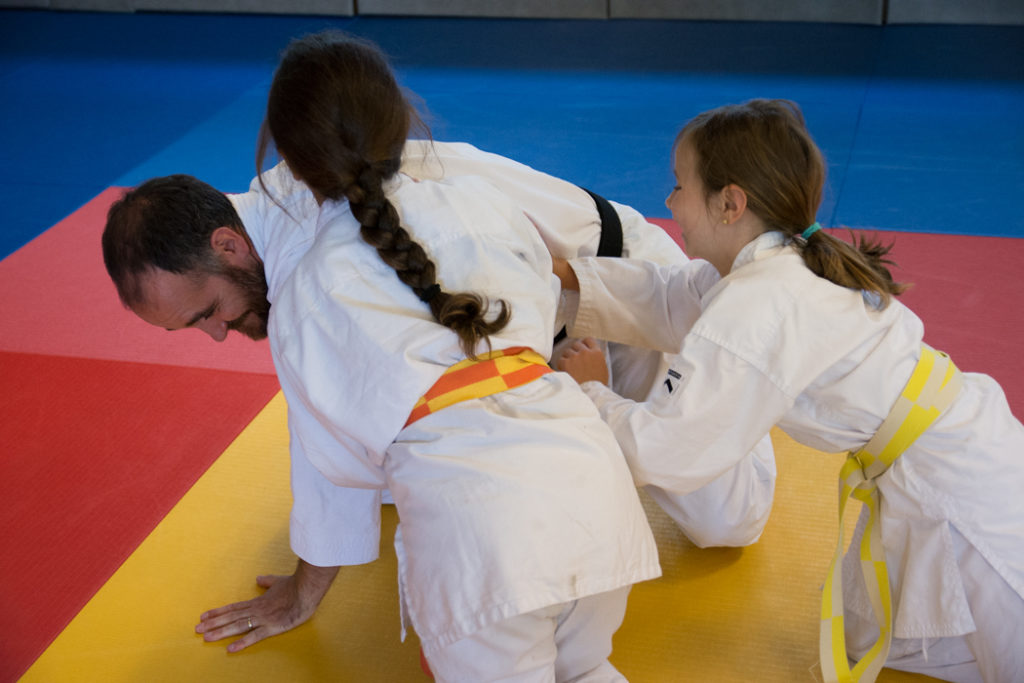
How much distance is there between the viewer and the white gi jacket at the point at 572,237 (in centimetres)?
193

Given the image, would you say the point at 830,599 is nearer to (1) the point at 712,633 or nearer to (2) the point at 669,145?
(1) the point at 712,633

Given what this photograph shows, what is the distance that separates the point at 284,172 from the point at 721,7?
506 centimetres

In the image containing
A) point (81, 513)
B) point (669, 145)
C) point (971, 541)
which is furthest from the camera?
point (669, 145)

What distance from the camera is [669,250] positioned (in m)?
2.32

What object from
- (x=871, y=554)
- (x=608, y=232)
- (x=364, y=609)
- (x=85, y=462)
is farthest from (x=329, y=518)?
(x=85, y=462)

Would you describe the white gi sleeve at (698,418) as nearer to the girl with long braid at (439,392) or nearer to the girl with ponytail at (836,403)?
the girl with ponytail at (836,403)

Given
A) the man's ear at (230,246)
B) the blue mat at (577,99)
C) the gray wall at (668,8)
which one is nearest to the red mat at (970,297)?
the blue mat at (577,99)

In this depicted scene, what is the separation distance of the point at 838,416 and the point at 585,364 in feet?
1.65

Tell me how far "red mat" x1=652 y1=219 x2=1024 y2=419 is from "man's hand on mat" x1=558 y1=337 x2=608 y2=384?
138 cm

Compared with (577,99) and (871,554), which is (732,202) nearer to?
(871,554)

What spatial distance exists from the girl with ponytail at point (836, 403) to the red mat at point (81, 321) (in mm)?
1783

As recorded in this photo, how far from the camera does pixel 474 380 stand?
157 cm

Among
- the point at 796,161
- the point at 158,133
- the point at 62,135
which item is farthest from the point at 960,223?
the point at 62,135

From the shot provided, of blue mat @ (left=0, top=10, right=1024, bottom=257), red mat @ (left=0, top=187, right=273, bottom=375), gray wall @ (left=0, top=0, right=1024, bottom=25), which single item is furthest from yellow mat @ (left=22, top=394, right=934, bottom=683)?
gray wall @ (left=0, top=0, right=1024, bottom=25)
